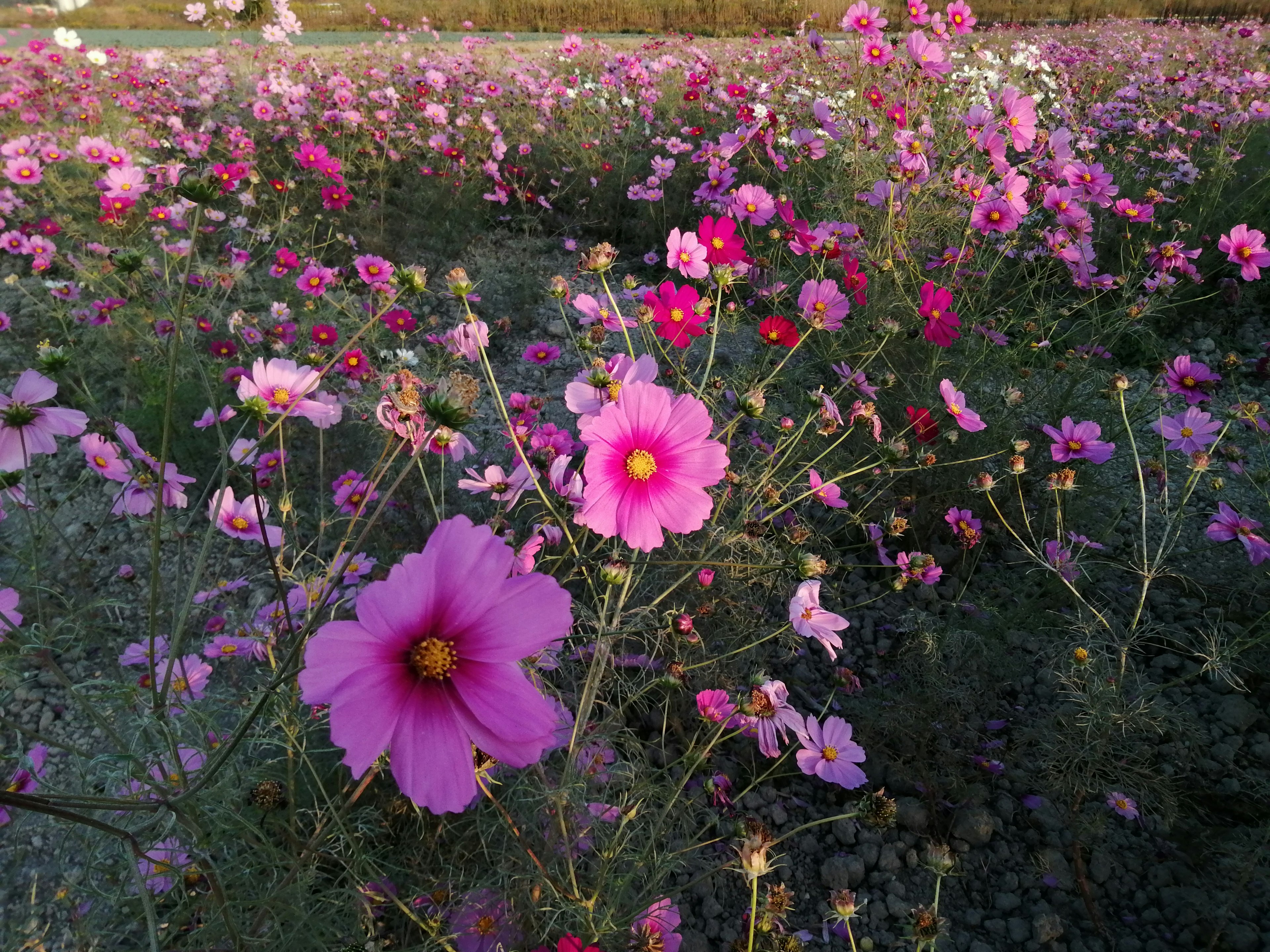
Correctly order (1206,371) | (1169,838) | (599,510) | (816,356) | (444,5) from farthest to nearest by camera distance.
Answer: (444,5), (816,356), (1206,371), (1169,838), (599,510)

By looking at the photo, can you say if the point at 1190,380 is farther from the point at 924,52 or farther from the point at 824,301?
the point at 924,52

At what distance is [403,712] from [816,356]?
188cm

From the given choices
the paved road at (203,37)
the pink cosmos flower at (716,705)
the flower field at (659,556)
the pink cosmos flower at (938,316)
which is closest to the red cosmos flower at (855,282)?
the flower field at (659,556)

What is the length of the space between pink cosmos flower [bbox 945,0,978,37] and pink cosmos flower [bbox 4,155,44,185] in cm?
323

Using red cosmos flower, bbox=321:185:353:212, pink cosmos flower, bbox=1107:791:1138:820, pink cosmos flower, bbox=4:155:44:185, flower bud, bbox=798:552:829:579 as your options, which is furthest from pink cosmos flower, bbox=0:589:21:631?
pink cosmos flower, bbox=4:155:44:185

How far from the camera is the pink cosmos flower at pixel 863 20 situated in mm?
2104

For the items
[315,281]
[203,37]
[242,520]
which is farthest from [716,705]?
[203,37]

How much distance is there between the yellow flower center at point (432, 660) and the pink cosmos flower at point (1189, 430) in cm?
132

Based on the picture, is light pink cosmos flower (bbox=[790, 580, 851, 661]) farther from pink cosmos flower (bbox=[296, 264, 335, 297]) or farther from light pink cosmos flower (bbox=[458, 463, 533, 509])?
pink cosmos flower (bbox=[296, 264, 335, 297])

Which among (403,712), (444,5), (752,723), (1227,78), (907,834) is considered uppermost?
(444,5)

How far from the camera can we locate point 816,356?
2191 millimetres

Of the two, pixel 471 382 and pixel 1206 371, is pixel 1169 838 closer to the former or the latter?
pixel 1206 371

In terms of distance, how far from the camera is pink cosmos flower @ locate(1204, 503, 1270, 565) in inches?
46.9

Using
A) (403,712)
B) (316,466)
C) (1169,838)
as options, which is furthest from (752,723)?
(316,466)
